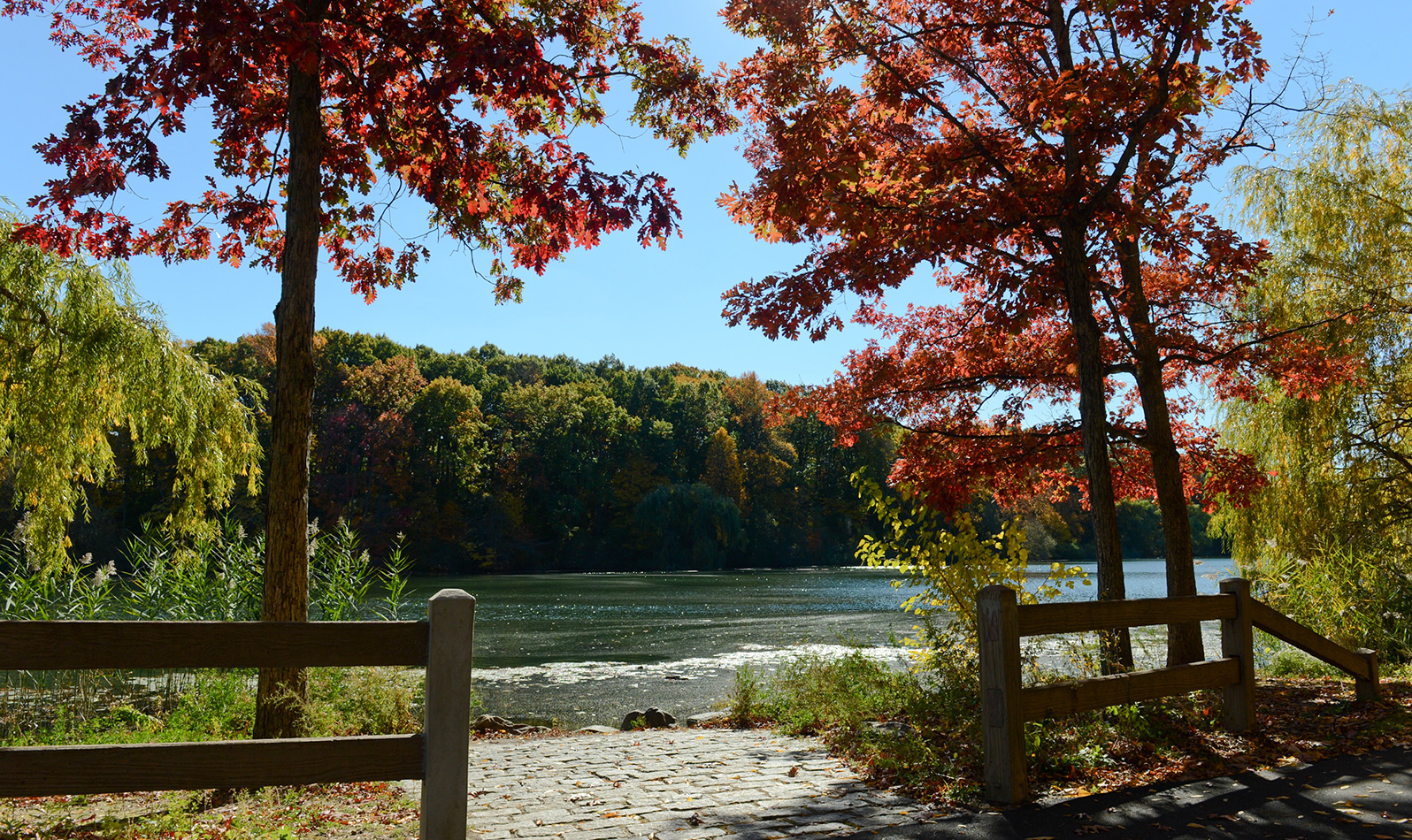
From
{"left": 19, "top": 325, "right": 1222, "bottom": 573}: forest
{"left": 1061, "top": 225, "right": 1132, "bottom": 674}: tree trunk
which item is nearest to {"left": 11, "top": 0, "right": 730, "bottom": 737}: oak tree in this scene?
{"left": 1061, "top": 225, "right": 1132, "bottom": 674}: tree trunk

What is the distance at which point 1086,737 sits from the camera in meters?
5.00

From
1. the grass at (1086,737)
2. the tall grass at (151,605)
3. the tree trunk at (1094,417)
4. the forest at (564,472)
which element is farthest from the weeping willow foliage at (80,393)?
the forest at (564,472)

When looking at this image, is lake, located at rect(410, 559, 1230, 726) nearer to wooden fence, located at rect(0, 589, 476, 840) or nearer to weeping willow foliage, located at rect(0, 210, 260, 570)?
weeping willow foliage, located at rect(0, 210, 260, 570)

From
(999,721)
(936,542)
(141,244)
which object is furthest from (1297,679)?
(141,244)

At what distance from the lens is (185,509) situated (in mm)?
9438

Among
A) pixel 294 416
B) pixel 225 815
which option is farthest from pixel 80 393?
pixel 225 815

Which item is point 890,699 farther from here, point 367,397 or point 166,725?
point 367,397

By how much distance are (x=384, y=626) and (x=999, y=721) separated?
298 cm

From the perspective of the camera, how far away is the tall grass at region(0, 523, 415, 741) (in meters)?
6.84

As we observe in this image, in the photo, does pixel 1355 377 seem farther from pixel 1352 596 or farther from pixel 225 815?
pixel 225 815

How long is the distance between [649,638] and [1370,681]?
47.9 feet

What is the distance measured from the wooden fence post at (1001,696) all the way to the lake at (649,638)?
2413 millimetres

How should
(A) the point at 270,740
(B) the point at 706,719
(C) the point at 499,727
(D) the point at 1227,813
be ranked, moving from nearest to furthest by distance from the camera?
(A) the point at 270,740 < (D) the point at 1227,813 < (B) the point at 706,719 < (C) the point at 499,727

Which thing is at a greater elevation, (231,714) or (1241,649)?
(1241,649)
